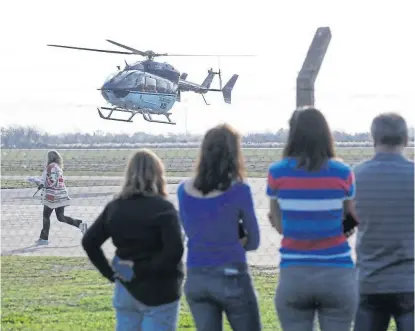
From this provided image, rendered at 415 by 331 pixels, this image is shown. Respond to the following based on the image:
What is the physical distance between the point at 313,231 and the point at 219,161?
662 mm

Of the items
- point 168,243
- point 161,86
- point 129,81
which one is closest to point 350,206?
point 168,243

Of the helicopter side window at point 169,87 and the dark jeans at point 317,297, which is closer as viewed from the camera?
the dark jeans at point 317,297

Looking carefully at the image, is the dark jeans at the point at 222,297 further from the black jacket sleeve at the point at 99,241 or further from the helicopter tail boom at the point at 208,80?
the helicopter tail boom at the point at 208,80

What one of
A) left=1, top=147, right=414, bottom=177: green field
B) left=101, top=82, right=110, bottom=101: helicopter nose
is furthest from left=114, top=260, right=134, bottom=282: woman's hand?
left=101, top=82, right=110, bottom=101: helicopter nose

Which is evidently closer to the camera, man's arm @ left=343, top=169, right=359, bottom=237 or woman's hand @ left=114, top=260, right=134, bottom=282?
man's arm @ left=343, top=169, right=359, bottom=237

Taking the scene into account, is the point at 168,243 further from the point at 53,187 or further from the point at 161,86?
the point at 161,86

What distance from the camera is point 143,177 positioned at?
4961mm

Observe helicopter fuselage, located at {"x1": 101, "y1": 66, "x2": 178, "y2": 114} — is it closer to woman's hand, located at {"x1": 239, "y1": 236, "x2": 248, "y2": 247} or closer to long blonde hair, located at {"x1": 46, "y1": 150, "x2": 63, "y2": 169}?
long blonde hair, located at {"x1": 46, "y1": 150, "x2": 63, "y2": 169}

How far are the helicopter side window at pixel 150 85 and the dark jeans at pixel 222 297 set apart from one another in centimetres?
3717

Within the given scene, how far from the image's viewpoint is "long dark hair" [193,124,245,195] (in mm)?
4781

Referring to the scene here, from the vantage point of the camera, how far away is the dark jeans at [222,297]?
476cm

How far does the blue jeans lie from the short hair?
1.50 meters

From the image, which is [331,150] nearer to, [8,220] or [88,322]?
[88,322]

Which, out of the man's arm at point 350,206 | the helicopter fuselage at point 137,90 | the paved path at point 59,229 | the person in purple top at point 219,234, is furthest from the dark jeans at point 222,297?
the helicopter fuselage at point 137,90
